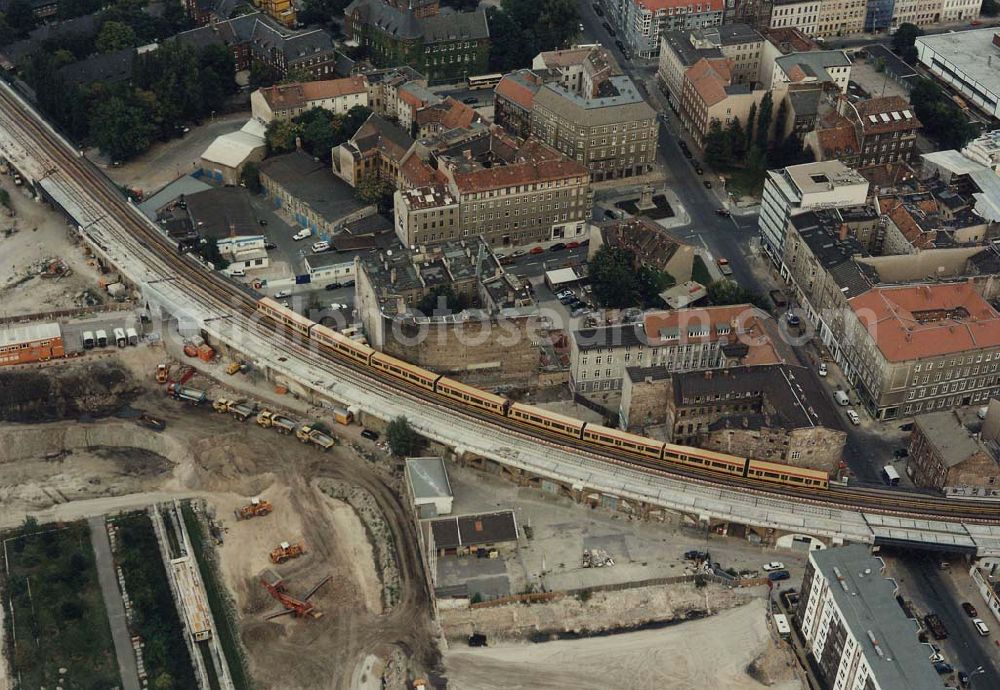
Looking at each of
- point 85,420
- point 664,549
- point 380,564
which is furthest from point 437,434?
point 85,420

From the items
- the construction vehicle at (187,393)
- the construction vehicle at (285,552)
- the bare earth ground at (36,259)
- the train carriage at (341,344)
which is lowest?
the construction vehicle at (285,552)

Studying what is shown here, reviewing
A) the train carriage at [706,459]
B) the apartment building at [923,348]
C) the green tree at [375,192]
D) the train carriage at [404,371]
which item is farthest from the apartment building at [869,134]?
the train carriage at [404,371]

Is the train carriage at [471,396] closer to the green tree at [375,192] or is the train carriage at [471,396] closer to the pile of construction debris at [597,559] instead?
the pile of construction debris at [597,559]

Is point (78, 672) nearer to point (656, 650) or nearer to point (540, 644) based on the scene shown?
point (540, 644)

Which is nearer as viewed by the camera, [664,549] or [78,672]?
[78,672]

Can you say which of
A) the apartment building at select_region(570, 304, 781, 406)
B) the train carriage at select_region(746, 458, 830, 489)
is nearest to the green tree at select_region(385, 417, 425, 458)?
the apartment building at select_region(570, 304, 781, 406)

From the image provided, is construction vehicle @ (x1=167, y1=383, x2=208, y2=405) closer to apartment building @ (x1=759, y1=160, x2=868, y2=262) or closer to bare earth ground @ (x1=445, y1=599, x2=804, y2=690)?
bare earth ground @ (x1=445, y1=599, x2=804, y2=690)
